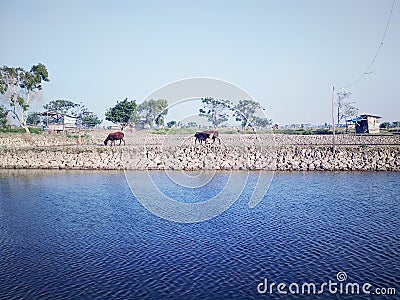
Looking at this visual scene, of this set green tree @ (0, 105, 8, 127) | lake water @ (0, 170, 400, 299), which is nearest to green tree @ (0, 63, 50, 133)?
green tree @ (0, 105, 8, 127)

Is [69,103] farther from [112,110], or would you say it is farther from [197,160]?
[197,160]

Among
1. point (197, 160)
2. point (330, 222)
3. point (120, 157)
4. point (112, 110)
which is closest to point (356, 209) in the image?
point (330, 222)

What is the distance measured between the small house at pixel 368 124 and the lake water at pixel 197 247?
35.3 meters

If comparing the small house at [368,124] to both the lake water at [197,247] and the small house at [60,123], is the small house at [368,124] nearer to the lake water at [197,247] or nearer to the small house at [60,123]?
the lake water at [197,247]

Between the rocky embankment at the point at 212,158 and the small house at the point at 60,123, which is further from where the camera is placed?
the small house at the point at 60,123

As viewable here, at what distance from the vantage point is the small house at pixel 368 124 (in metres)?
55.1

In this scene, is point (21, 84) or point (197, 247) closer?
point (197, 247)

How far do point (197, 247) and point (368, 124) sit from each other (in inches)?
1922

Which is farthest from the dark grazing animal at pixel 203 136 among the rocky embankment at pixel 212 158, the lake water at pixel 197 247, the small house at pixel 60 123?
the small house at pixel 60 123

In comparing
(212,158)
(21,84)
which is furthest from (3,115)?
(212,158)

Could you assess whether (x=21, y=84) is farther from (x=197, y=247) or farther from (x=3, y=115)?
(x=197, y=247)

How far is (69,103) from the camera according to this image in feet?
303

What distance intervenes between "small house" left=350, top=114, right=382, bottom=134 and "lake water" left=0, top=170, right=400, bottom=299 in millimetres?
35326

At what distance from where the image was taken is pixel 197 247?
44.1 feet
